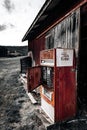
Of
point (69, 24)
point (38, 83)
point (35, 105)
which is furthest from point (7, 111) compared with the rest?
point (69, 24)

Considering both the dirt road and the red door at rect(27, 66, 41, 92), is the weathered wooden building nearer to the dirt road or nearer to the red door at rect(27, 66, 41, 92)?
the red door at rect(27, 66, 41, 92)

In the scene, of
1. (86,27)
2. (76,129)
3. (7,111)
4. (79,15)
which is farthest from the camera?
(7,111)

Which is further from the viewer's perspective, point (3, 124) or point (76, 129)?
point (3, 124)

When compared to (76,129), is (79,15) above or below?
Result: above

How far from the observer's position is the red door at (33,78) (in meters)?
4.90

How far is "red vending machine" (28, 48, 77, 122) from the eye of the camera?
14.2 ft

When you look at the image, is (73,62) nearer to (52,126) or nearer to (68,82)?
(68,82)

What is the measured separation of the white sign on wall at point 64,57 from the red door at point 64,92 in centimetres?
10

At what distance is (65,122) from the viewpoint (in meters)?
4.44

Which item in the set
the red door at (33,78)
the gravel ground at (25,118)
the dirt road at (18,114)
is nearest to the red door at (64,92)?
the gravel ground at (25,118)

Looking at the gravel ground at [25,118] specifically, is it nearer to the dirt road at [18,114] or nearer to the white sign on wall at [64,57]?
the dirt road at [18,114]

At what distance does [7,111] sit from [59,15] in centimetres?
392

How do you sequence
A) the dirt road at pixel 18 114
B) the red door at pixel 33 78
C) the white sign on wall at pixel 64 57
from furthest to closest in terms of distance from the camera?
the red door at pixel 33 78, the dirt road at pixel 18 114, the white sign on wall at pixel 64 57

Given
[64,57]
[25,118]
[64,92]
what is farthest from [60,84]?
[25,118]
